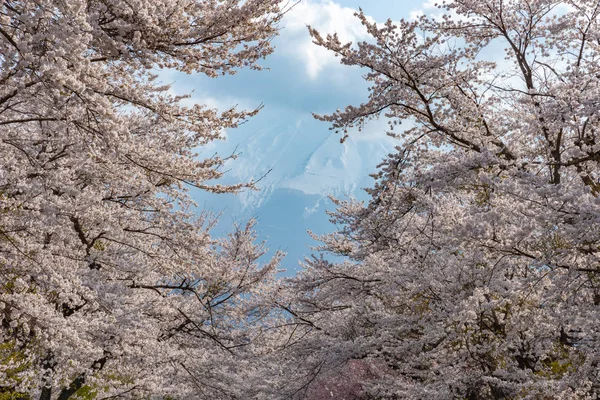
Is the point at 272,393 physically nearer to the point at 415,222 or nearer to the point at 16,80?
the point at 415,222

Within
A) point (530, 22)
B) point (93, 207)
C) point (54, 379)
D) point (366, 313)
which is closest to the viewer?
point (54, 379)

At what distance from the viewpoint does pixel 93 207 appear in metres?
5.84

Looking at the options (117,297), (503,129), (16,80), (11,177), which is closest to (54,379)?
(117,297)

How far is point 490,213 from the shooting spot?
4.82 m

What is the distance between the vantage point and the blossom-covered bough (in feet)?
14.9

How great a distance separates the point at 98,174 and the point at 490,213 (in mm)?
5536

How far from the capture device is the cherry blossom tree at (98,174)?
316 centimetres

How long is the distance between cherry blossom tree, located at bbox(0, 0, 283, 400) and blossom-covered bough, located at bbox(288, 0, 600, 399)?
6.68 feet

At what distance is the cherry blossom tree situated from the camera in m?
3.16

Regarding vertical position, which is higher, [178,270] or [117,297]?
[178,270]

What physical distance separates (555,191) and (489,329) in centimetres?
366

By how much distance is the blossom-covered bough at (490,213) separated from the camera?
14.9 ft

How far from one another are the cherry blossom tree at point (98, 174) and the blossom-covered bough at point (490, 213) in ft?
6.68

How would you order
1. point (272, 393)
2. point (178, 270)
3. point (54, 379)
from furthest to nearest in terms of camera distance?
point (272, 393) < point (178, 270) < point (54, 379)
